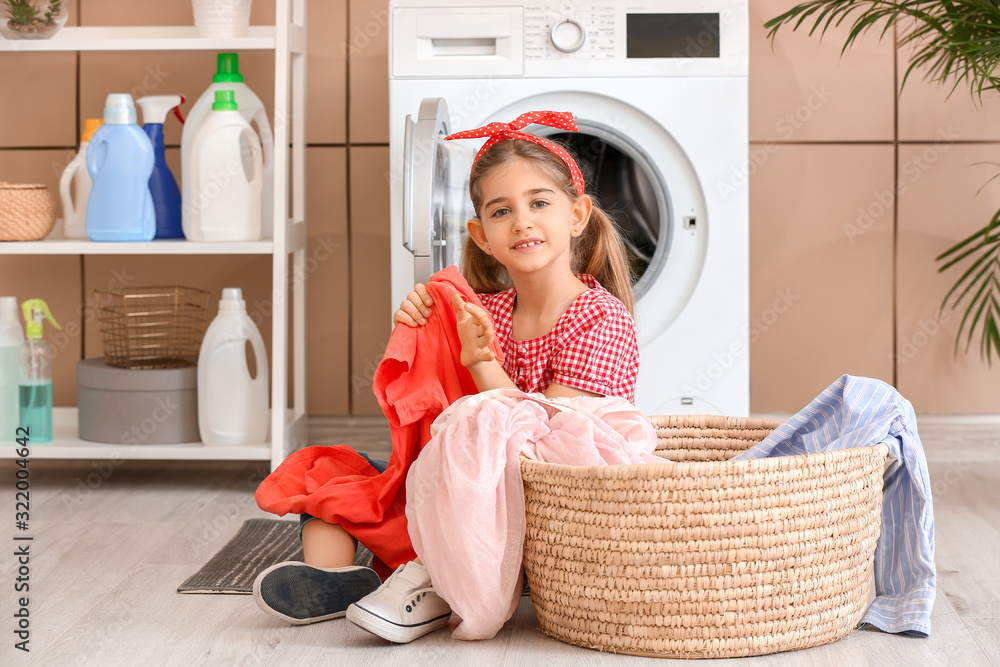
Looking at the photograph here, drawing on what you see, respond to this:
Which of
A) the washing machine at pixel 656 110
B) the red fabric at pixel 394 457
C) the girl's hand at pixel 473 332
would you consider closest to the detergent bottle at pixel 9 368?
the washing machine at pixel 656 110

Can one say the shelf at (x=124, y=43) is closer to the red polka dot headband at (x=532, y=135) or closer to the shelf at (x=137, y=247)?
the shelf at (x=137, y=247)

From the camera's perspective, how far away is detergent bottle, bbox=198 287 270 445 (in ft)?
6.13

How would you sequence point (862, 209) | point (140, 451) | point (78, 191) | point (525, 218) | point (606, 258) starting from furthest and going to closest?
1. point (862, 209)
2. point (78, 191)
3. point (140, 451)
4. point (606, 258)
5. point (525, 218)

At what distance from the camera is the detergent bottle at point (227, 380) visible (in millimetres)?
1869

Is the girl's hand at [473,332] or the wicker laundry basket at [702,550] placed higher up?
the girl's hand at [473,332]

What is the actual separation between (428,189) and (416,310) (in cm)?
27

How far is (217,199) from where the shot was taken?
186cm

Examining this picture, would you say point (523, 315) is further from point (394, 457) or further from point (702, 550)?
point (702, 550)

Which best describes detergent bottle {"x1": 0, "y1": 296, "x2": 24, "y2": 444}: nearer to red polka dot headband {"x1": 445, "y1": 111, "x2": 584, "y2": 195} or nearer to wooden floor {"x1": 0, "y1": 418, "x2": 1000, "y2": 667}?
wooden floor {"x1": 0, "y1": 418, "x2": 1000, "y2": 667}

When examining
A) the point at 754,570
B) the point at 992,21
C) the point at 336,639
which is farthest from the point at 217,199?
the point at 992,21

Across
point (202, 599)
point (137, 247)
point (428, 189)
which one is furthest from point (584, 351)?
point (137, 247)

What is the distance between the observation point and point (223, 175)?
1852mm

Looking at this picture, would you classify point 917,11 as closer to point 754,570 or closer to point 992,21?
point 992,21

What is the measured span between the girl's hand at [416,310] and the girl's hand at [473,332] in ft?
0.25
